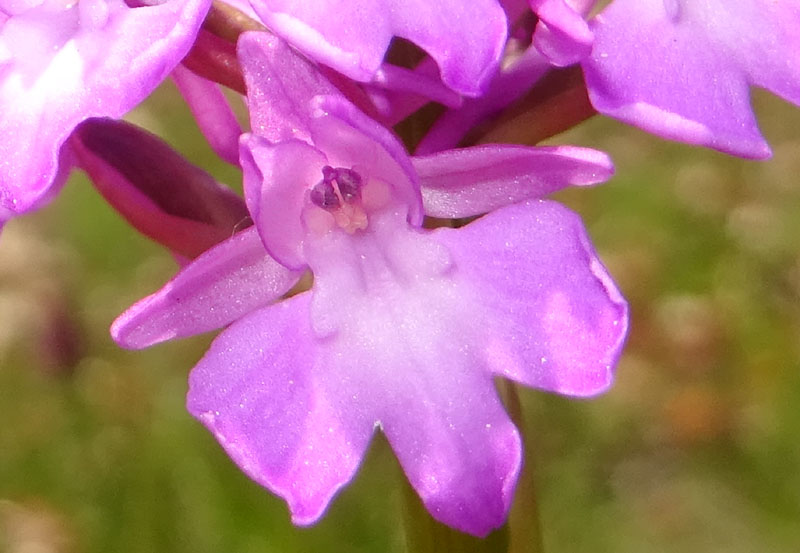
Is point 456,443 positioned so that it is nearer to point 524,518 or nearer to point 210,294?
point 210,294

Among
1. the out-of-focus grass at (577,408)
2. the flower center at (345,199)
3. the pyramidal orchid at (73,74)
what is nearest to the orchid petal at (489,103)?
the flower center at (345,199)

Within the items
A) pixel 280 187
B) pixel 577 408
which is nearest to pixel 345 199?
pixel 280 187

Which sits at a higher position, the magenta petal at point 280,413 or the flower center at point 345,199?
the flower center at point 345,199

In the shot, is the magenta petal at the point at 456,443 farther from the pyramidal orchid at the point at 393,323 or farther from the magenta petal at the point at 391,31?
the magenta petal at the point at 391,31

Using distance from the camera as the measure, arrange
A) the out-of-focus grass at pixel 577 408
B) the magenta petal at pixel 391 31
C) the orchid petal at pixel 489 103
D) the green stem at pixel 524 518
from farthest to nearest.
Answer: the out-of-focus grass at pixel 577 408 → the green stem at pixel 524 518 → the orchid petal at pixel 489 103 → the magenta petal at pixel 391 31

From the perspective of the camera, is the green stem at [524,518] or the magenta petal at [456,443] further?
the green stem at [524,518]

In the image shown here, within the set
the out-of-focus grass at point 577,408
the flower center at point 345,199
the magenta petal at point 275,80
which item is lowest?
the out-of-focus grass at point 577,408

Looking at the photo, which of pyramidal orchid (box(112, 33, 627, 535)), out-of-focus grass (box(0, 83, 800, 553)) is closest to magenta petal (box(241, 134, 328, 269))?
pyramidal orchid (box(112, 33, 627, 535))

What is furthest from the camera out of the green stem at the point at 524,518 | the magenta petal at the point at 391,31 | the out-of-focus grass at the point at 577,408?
the out-of-focus grass at the point at 577,408
